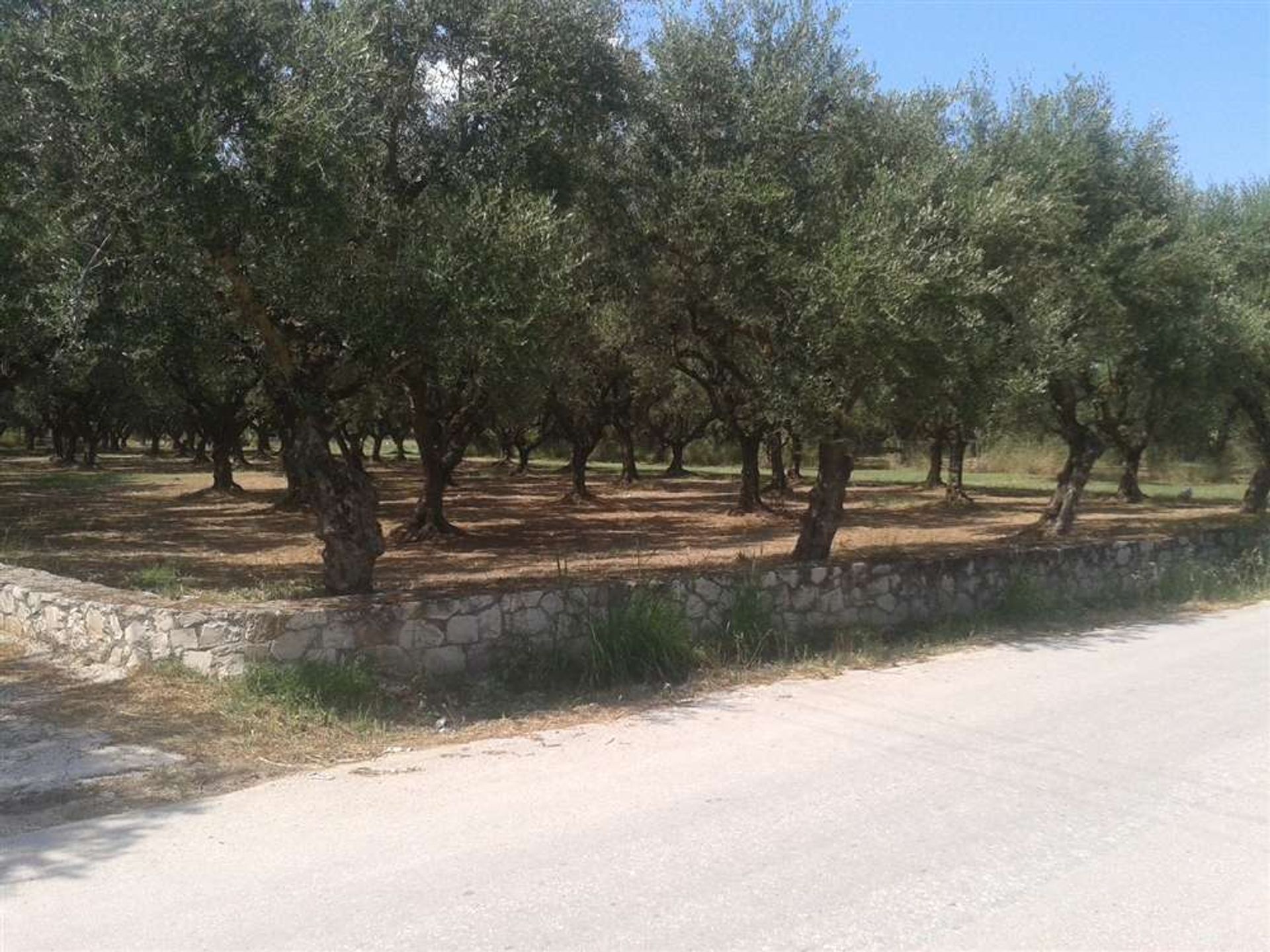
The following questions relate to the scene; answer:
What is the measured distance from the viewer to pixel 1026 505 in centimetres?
3166

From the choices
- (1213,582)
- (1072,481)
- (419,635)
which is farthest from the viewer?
(1072,481)

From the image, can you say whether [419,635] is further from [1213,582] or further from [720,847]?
[1213,582]

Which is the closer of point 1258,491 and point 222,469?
point 1258,491

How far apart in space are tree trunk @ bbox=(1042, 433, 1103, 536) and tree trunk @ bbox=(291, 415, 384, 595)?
1366cm

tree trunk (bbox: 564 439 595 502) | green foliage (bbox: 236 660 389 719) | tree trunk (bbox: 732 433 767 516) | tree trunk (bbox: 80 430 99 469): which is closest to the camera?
green foliage (bbox: 236 660 389 719)

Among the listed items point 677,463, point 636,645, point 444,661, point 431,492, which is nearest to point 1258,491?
point 431,492

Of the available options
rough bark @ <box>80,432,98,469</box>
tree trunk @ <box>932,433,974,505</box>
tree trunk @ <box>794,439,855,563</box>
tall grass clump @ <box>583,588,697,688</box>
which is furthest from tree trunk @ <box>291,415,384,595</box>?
rough bark @ <box>80,432,98,469</box>

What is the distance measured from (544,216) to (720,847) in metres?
6.18

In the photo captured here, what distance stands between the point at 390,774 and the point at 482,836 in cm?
131

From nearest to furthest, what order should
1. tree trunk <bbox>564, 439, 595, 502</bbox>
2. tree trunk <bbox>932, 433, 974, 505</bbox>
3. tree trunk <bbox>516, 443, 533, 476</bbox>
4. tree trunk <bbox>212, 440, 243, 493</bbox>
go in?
1. tree trunk <bbox>564, 439, 595, 502</bbox>
2. tree trunk <bbox>212, 440, 243, 493</bbox>
3. tree trunk <bbox>932, 433, 974, 505</bbox>
4. tree trunk <bbox>516, 443, 533, 476</bbox>

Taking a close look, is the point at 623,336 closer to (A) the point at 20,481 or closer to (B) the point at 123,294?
(B) the point at 123,294

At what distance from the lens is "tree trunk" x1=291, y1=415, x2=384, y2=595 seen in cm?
1010

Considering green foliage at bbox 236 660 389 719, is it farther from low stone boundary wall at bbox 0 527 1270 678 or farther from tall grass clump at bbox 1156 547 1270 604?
tall grass clump at bbox 1156 547 1270 604

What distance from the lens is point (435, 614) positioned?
28.4 ft
